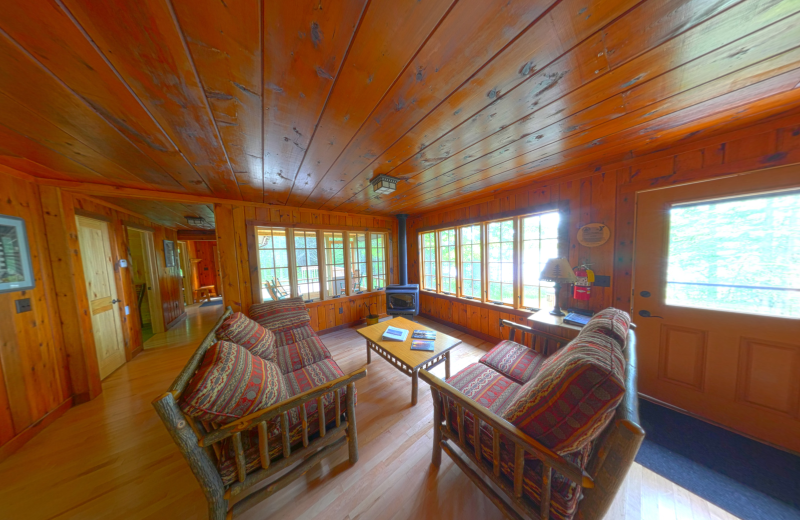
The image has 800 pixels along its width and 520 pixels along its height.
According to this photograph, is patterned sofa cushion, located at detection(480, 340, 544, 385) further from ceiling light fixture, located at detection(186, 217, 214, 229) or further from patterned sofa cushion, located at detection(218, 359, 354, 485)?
ceiling light fixture, located at detection(186, 217, 214, 229)

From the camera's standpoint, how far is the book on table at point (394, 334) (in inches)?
92.5

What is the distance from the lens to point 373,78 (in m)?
0.94

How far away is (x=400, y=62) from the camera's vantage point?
0.88 metres

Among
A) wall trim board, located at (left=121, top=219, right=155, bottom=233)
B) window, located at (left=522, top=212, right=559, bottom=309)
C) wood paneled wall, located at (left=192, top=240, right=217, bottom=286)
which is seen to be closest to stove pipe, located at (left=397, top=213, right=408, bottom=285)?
window, located at (left=522, top=212, right=559, bottom=309)

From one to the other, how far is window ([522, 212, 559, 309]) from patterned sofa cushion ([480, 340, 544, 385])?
0.99 meters

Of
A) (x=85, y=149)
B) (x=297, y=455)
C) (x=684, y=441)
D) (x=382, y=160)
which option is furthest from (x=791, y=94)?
(x=85, y=149)

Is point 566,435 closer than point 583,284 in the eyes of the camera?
Yes

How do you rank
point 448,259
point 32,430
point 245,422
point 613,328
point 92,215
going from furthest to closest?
point 448,259 → point 92,215 → point 32,430 → point 613,328 → point 245,422

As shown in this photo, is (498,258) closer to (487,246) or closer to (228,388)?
(487,246)

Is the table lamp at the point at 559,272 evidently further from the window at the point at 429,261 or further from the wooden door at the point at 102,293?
the wooden door at the point at 102,293

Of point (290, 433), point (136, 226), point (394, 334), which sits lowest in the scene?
point (290, 433)

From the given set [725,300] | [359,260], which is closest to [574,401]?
[725,300]

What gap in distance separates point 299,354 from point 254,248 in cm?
182

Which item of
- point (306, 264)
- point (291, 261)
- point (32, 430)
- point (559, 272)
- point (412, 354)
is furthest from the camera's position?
point (306, 264)
